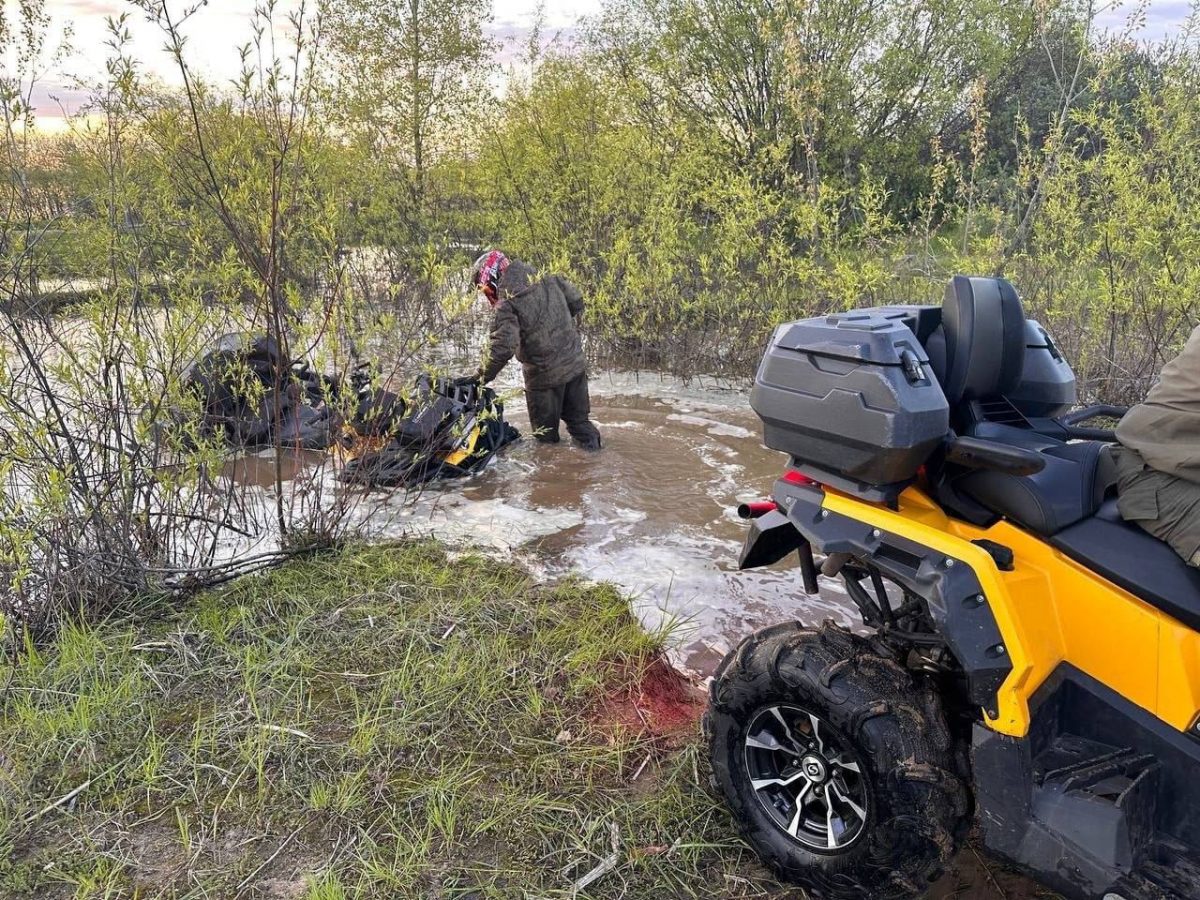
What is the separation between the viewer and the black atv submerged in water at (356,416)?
4035 mm

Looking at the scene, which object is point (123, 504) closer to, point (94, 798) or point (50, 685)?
point (50, 685)

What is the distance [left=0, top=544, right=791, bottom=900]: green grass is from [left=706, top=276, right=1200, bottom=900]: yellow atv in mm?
433

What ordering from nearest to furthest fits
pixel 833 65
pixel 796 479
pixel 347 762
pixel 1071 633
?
pixel 1071 633 → pixel 796 479 → pixel 347 762 → pixel 833 65

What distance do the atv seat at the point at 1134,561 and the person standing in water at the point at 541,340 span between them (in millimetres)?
4294

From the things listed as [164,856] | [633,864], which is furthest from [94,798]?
[633,864]

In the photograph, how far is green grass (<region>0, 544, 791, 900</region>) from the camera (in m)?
2.17

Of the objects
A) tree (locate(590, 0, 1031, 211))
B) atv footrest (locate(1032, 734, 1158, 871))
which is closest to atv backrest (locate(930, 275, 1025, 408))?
atv footrest (locate(1032, 734, 1158, 871))

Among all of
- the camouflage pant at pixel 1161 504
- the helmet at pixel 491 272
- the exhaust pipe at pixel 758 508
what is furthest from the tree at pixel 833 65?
the camouflage pant at pixel 1161 504

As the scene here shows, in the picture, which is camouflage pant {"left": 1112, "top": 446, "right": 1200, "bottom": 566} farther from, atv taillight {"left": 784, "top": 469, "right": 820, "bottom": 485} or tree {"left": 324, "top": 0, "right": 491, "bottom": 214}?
tree {"left": 324, "top": 0, "right": 491, "bottom": 214}

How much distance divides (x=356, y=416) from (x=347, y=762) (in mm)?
3176

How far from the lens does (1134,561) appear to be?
1808mm

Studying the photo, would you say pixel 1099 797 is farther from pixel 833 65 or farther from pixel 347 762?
pixel 833 65

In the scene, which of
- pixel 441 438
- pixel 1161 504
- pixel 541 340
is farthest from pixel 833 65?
pixel 1161 504

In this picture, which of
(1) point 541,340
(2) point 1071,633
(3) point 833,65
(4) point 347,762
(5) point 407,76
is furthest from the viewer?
(3) point 833,65
